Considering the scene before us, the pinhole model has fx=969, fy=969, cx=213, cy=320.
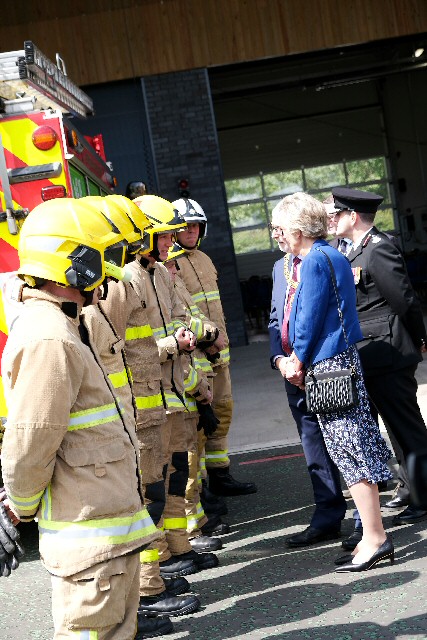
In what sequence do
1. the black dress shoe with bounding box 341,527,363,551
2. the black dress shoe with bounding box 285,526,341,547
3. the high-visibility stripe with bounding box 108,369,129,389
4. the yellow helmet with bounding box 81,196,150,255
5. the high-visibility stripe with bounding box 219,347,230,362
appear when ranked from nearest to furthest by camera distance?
1. the yellow helmet with bounding box 81,196,150,255
2. the high-visibility stripe with bounding box 108,369,129,389
3. the black dress shoe with bounding box 341,527,363,551
4. the black dress shoe with bounding box 285,526,341,547
5. the high-visibility stripe with bounding box 219,347,230,362

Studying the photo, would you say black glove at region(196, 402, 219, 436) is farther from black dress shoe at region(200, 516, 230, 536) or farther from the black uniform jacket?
the black uniform jacket

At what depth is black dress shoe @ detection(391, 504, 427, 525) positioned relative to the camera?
5496mm

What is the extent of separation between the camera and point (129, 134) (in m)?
15.3

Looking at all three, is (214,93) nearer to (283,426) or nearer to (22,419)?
(283,426)

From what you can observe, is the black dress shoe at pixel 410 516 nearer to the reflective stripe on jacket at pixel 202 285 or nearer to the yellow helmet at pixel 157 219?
the reflective stripe on jacket at pixel 202 285

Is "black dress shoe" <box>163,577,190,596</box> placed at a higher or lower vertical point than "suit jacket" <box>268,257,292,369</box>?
lower

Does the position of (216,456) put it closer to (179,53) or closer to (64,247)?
(64,247)

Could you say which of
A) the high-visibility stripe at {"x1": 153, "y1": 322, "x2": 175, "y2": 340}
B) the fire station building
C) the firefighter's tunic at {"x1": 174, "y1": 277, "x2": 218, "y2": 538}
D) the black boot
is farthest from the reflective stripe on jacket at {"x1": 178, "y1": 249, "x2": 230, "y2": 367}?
the fire station building

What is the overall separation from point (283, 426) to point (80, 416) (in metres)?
6.36

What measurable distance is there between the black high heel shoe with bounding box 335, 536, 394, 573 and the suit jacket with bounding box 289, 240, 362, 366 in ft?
3.16

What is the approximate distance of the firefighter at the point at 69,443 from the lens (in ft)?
9.26

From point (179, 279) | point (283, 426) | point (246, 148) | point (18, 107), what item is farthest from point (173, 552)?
point (246, 148)

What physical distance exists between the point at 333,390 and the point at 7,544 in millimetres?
2072

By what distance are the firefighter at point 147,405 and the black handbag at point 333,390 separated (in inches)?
29.3
